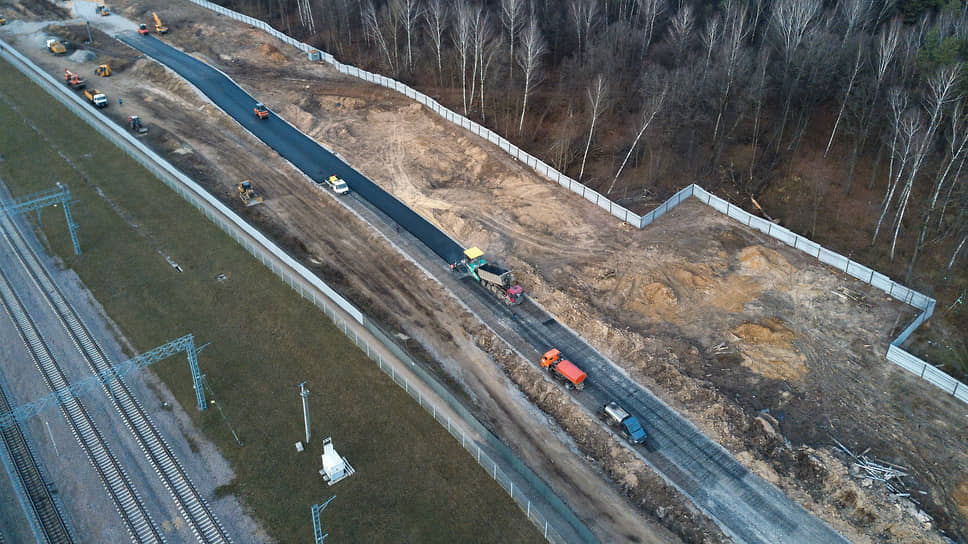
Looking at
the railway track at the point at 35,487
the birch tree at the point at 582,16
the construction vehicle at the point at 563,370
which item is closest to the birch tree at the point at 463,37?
the birch tree at the point at 582,16

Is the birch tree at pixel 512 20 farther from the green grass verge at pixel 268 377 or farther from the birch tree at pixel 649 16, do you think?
the green grass verge at pixel 268 377

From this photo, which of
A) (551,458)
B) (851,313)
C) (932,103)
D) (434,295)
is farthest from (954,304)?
(434,295)

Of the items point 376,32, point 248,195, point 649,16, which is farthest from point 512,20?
point 248,195

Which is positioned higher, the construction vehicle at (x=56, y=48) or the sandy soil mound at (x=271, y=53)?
the sandy soil mound at (x=271, y=53)

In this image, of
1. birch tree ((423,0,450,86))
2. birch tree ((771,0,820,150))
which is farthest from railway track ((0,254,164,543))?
birch tree ((771,0,820,150))

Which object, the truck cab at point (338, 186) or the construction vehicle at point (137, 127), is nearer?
the truck cab at point (338, 186)

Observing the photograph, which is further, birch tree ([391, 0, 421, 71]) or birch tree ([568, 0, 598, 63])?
birch tree ([391, 0, 421, 71])

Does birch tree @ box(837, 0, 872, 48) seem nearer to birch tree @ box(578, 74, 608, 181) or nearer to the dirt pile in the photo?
birch tree @ box(578, 74, 608, 181)
